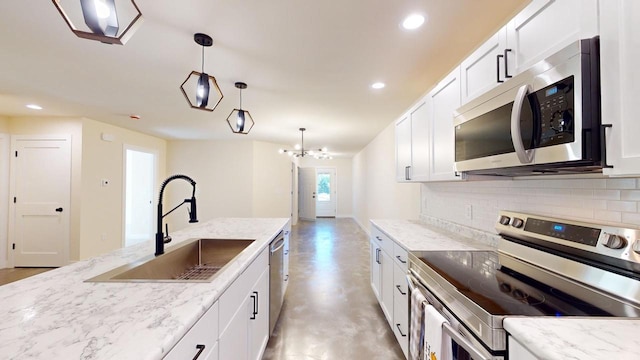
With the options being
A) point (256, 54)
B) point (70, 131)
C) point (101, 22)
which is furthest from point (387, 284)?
point (70, 131)

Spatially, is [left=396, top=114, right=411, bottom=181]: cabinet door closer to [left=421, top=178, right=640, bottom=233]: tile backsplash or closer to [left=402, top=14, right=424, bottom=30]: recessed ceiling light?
[left=421, top=178, right=640, bottom=233]: tile backsplash

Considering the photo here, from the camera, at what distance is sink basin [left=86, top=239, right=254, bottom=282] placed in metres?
1.26

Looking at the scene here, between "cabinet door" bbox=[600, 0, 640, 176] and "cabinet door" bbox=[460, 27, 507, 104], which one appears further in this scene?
"cabinet door" bbox=[460, 27, 507, 104]

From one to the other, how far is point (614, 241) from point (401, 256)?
1115mm

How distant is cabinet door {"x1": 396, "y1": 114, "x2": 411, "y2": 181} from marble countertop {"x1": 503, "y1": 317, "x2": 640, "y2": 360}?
6.45 feet

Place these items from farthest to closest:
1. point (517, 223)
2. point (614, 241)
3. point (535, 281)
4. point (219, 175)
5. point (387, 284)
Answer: point (219, 175) → point (387, 284) → point (517, 223) → point (535, 281) → point (614, 241)

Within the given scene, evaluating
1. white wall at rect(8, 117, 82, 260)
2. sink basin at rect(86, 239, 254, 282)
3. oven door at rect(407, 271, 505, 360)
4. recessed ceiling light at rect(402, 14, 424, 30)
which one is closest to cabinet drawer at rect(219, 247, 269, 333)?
sink basin at rect(86, 239, 254, 282)

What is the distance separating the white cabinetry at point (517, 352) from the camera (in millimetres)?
725

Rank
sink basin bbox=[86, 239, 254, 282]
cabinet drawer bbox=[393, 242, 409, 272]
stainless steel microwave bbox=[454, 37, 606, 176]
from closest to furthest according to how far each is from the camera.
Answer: stainless steel microwave bbox=[454, 37, 606, 176] → sink basin bbox=[86, 239, 254, 282] → cabinet drawer bbox=[393, 242, 409, 272]

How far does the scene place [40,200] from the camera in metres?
4.24

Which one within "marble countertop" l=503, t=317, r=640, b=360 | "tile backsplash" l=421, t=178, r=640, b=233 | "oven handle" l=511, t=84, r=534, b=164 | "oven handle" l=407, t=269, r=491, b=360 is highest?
"oven handle" l=511, t=84, r=534, b=164

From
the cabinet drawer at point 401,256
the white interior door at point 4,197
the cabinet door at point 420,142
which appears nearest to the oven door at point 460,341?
the cabinet drawer at point 401,256

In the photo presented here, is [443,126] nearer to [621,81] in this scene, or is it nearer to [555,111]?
[555,111]

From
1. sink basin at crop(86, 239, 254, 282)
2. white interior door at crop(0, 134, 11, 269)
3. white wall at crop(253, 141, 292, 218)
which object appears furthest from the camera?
white wall at crop(253, 141, 292, 218)
